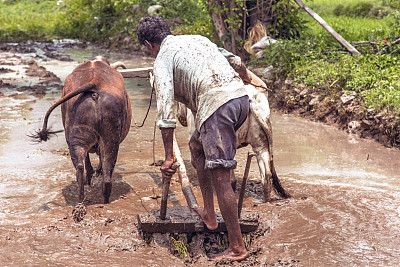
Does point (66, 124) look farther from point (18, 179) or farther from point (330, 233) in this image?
point (330, 233)

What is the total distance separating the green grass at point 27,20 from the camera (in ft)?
63.9

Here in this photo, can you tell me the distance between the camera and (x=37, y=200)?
5.07m

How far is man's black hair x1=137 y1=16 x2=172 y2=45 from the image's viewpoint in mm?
3885

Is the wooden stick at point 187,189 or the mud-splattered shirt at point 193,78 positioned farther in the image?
the wooden stick at point 187,189

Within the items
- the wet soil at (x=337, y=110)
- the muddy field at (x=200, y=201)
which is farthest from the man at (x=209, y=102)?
the wet soil at (x=337, y=110)

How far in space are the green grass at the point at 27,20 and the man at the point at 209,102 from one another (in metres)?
17.0

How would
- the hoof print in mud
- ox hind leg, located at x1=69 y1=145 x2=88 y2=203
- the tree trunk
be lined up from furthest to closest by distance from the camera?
the tree trunk < ox hind leg, located at x1=69 y1=145 x2=88 y2=203 < the hoof print in mud

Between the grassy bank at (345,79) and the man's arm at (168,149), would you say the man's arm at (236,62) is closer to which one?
the man's arm at (168,149)

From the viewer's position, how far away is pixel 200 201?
17.1ft

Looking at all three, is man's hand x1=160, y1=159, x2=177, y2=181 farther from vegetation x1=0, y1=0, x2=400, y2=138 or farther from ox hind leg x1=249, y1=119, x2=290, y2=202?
vegetation x1=0, y1=0, x2=400, y2=138

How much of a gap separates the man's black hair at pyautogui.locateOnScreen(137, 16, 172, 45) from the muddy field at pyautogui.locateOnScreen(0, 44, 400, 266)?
4.65 ft

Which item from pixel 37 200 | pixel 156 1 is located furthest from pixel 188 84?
pixel 156 1

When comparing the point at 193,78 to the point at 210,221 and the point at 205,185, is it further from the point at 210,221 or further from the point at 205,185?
the point at 210,221

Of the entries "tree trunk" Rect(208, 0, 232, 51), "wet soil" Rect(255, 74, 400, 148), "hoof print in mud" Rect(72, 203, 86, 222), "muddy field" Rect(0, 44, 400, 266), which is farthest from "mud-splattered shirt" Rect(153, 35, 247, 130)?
"tree trunk" Rect(208, 0, 232, 51)
